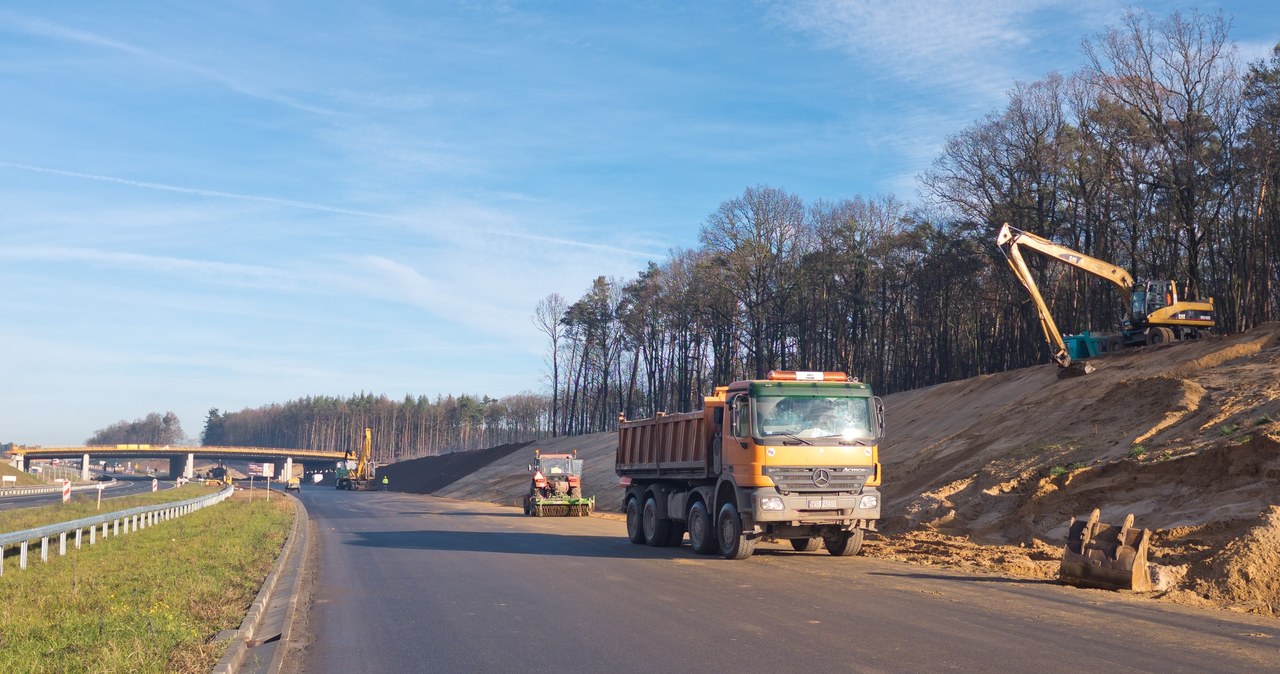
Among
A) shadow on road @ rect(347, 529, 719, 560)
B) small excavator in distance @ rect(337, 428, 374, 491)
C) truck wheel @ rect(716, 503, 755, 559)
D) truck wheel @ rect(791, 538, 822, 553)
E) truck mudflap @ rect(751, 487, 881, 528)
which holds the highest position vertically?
truck mudflap @ rect(751, 487, 881, 528)

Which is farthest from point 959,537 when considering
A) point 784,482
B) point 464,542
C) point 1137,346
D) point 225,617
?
point 1137,346

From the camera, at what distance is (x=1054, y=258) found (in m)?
37.7

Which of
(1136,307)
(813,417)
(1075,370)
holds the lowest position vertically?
(813,417)

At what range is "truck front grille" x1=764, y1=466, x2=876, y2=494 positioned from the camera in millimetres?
17641

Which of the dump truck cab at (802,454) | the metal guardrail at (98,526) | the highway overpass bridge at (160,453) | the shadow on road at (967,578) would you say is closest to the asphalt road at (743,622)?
the shadow on road at (967,578)

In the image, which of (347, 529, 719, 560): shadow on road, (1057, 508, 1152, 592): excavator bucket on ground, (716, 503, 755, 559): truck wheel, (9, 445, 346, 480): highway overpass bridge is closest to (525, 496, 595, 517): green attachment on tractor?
(347, 529, 719, 560): shadow on road

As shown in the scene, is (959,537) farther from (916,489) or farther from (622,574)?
(622,574)

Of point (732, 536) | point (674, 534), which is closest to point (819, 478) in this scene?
point (732, 536)

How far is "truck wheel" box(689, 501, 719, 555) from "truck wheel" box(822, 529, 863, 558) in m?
2.24

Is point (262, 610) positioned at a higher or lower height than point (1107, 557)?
lower

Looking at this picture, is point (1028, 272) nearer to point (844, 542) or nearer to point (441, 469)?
point (844, 542)

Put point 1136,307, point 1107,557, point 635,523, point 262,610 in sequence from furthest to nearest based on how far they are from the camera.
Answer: point 1136,307 → point 635,523 → point 1107,557 → point 262,610

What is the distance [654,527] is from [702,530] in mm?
2864

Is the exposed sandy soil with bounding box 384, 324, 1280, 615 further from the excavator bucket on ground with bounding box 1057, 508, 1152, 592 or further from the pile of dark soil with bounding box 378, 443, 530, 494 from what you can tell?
the pile of dark soil with bounding box 378, 443, 530, 494
